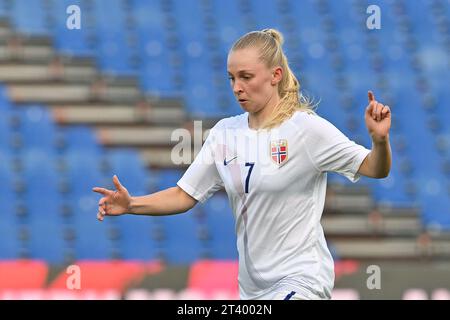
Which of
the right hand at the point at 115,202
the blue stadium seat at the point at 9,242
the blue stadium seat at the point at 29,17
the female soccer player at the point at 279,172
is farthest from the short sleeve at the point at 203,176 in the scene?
the blue stadium seat at the point at 29,17

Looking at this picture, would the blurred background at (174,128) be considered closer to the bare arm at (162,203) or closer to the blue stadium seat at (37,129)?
the blue stadium seat at (37,129)

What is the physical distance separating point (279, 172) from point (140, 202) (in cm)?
70

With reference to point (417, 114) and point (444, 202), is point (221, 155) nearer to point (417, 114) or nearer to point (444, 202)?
point (444, 202)

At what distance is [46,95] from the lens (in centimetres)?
1145

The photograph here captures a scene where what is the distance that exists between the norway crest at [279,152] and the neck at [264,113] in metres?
0.13

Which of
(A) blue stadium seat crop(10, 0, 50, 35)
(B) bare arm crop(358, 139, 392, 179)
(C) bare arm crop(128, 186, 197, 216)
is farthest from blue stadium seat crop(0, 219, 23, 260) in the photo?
(B) bare arm crop(358, 139, 392, 179)

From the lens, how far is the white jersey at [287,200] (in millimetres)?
4160

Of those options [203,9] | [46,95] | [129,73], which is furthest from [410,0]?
[46,95]

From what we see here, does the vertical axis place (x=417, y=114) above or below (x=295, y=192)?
above

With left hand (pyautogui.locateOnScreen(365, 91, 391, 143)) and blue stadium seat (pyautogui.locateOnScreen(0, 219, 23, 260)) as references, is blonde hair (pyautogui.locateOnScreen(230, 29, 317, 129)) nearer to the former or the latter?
left hand (pyautogui.locateOnScreen(365, 91, 391, 143))

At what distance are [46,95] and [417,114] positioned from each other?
14.8ft

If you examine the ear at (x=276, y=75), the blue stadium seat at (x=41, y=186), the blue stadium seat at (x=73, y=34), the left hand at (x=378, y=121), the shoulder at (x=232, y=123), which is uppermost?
the blue stadium seat at (x=73, y=34)

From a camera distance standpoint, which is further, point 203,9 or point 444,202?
point 203,9

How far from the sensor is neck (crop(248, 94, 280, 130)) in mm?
4305
